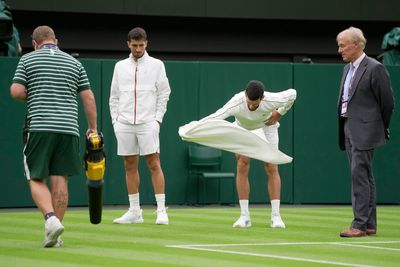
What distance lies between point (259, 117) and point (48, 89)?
349 centimetres

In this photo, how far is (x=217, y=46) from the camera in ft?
85.0

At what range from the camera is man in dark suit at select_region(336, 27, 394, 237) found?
12.2 m

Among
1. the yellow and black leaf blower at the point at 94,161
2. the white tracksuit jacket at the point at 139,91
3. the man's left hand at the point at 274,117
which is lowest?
the yellow and black leaf blower at the point at 94,161

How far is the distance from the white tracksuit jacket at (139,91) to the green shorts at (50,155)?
3.21 metres

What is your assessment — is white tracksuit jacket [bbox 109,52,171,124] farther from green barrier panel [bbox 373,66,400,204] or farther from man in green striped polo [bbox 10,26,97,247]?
green barrier panel [bbox 373,66,400,204]

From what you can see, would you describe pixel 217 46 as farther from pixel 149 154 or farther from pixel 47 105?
pixel 47 105

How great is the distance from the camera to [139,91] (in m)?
14.1

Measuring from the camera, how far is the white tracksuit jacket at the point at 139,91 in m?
14.1

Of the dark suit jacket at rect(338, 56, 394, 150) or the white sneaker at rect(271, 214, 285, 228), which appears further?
the white sneaker at rect(271, 214, 285, 228)

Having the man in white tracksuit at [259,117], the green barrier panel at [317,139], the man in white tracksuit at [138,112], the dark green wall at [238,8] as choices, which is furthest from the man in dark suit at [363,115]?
the dark green wall at [238,8]

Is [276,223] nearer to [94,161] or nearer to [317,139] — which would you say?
[94,161]

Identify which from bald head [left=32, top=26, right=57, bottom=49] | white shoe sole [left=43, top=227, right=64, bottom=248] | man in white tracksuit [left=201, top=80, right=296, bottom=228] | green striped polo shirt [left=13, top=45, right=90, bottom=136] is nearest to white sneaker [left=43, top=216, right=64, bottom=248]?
white shoe sole [left=43, top=227, right=64, bottom=248]

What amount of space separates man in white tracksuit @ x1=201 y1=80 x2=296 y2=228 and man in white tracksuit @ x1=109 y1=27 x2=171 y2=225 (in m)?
0.87

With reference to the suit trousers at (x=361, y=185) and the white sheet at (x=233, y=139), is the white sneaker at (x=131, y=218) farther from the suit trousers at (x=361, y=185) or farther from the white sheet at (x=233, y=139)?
the suit trousers at (x=361, y=185)
